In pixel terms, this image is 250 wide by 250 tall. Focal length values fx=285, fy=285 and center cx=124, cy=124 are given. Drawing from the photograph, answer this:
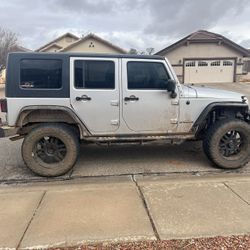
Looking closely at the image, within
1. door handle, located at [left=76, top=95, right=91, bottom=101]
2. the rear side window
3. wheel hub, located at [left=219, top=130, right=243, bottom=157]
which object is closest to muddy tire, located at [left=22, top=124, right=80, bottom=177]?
door handle, located at [left=76, top=95, right=91, bottom=101]

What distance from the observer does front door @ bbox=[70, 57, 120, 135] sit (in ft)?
15.4

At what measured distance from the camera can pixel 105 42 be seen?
30531 mm

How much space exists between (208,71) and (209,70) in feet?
0.46

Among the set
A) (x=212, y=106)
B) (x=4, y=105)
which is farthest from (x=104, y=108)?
(x=212, y=106)

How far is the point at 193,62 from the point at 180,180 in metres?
26.6

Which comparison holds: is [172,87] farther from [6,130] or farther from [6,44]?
[6,44]

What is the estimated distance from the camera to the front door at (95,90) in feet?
15.4

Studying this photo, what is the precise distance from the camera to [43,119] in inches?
188

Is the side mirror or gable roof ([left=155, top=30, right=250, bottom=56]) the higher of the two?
gable roof ([left=155, top=30, right=250, bottom=56])

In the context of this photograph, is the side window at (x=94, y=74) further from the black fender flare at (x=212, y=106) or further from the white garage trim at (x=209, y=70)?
the white garage trim at (x=209, y=70)

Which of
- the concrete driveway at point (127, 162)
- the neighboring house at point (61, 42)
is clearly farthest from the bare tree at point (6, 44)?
the concrete driveway at point (127, 162)

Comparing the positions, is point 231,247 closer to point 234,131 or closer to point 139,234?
point 139,234

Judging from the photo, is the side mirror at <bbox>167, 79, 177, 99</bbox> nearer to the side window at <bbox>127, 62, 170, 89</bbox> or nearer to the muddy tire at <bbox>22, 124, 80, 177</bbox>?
the side window at <bbox>127, 62, 170, 89</bbox>

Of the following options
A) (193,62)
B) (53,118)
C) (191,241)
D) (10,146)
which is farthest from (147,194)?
(193,62)
